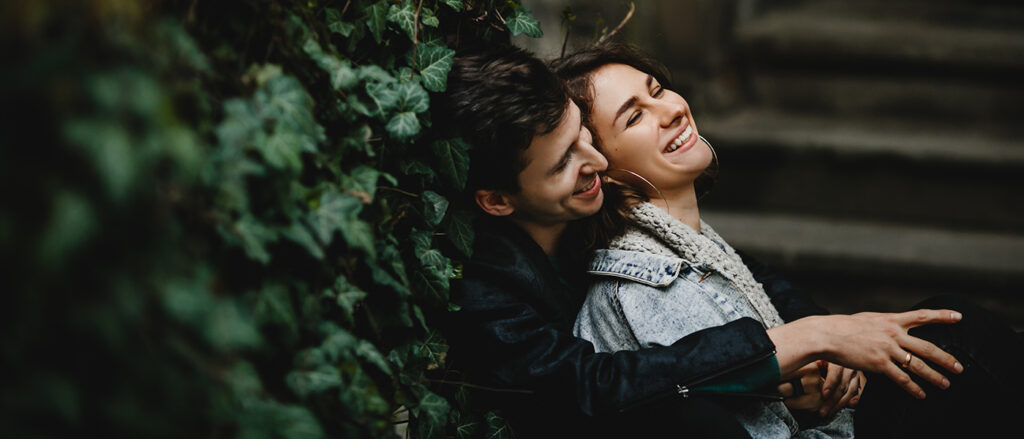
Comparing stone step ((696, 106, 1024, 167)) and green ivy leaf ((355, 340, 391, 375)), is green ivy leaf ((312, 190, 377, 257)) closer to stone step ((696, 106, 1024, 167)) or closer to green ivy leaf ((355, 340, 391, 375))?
green ivy leaf ((355, 340, 391, 375))

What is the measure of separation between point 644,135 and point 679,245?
28 centimetres

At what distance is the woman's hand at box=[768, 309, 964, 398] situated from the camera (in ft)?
5.11

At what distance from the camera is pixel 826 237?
3158 millimetres

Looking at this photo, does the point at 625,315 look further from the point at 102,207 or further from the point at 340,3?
the point at 102,207

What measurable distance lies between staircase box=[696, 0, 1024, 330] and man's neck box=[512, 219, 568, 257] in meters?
1.51

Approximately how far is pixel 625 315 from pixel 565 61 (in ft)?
2.22

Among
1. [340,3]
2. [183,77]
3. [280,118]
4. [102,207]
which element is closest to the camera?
[102,207]

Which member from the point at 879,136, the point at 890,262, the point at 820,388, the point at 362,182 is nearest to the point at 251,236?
the point at 362,182

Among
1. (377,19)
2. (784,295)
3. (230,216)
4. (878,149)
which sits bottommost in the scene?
(784,295)

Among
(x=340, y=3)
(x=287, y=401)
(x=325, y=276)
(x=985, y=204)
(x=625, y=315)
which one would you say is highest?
(x=340, y=3)

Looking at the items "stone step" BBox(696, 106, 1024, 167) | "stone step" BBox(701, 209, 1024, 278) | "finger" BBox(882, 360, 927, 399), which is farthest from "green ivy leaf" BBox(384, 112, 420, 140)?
"stone step" BBox(696, 106, 1024, 167)

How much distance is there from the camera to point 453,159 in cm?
156

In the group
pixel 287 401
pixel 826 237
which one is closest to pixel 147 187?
pixel 287 401

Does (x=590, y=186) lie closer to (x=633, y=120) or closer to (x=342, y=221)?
(x=633, y=120)
